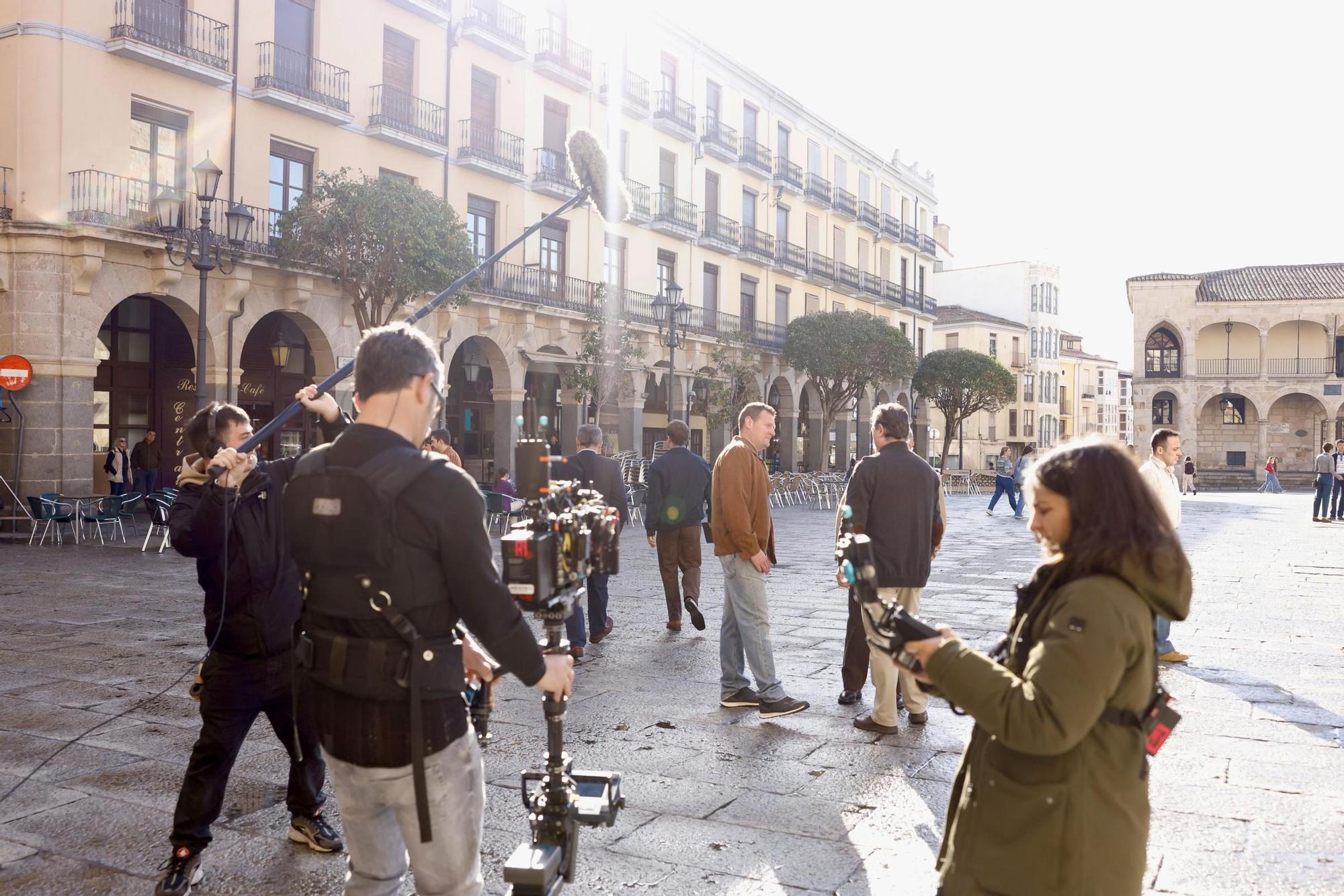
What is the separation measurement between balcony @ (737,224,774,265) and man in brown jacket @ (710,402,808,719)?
89.3 ft

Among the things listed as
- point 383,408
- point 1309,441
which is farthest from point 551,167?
point 1309,441

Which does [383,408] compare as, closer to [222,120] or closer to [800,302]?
[222,120]

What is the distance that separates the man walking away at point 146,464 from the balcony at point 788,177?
2177cm

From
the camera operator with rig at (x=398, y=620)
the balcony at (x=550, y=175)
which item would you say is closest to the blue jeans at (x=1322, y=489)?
the balcony at (x=550, y=175)

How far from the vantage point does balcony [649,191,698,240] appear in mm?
28969

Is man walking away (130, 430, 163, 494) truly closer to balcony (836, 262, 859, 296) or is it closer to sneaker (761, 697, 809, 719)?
sneaker (761, 697, 809, 719)

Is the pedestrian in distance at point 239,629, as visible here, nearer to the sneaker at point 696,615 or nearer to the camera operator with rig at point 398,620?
the camera operator with rig at point 398,620

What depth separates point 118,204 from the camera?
16547 mm

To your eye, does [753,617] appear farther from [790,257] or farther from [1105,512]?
[790,257]

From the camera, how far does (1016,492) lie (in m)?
23.5

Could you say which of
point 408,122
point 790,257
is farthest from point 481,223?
point 790,257

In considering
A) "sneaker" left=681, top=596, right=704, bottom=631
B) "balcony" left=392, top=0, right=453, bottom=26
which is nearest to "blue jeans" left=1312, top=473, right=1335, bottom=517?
"sneaker" left=681, top=596, right=704, bottom=631

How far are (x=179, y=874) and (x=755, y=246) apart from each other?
3132 cm

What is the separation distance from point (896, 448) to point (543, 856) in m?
3.64
